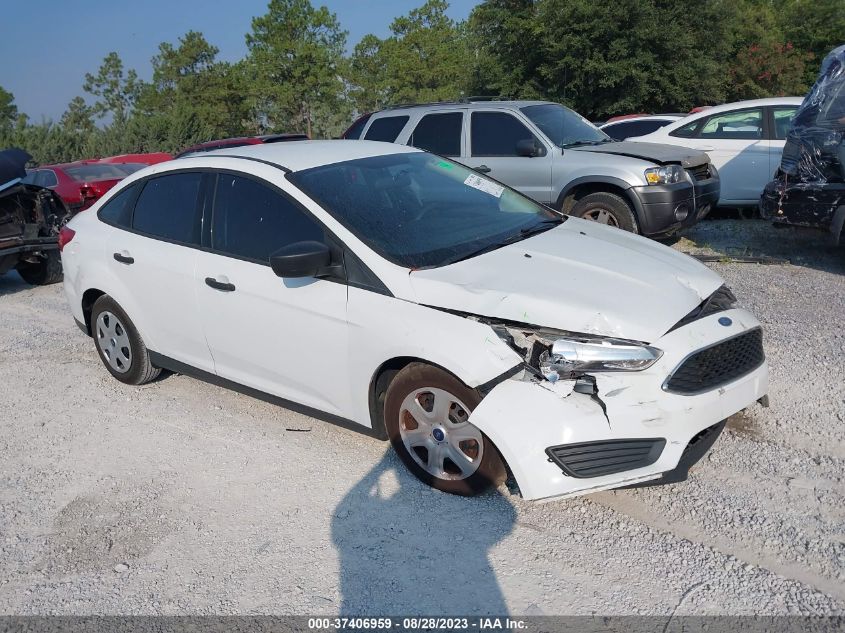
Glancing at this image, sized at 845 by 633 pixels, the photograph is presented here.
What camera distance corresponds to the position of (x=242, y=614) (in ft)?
9.50

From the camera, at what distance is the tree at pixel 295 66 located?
43219 millimetres

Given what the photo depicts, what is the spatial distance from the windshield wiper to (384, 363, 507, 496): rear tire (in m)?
0.66

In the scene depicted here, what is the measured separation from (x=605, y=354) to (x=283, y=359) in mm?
1811

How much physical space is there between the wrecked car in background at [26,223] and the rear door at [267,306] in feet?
18.4

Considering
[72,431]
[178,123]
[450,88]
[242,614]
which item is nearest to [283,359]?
[242,614]

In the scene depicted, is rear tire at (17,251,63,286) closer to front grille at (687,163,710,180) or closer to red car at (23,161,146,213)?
red car at (23,161,146,213)

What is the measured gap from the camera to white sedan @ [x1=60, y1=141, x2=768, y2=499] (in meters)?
3.09

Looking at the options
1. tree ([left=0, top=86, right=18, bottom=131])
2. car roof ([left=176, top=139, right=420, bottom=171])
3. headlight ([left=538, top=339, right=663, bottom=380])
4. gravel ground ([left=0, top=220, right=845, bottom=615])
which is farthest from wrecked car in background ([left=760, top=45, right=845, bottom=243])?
tree ([left=0, top=86, right=18, bottom=131])

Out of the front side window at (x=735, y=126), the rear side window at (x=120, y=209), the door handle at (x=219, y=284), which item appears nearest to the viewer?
the door handle at (x=219, y=284)

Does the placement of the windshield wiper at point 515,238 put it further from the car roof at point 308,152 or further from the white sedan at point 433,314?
the car roof at point 308,152

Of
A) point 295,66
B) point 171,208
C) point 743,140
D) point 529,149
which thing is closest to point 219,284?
point 171,208

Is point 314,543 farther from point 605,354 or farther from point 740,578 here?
point 740,578

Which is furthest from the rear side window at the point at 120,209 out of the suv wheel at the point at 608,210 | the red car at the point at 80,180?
the red car at the point at 80,180

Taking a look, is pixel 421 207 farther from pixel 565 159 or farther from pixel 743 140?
pixel 743 140
